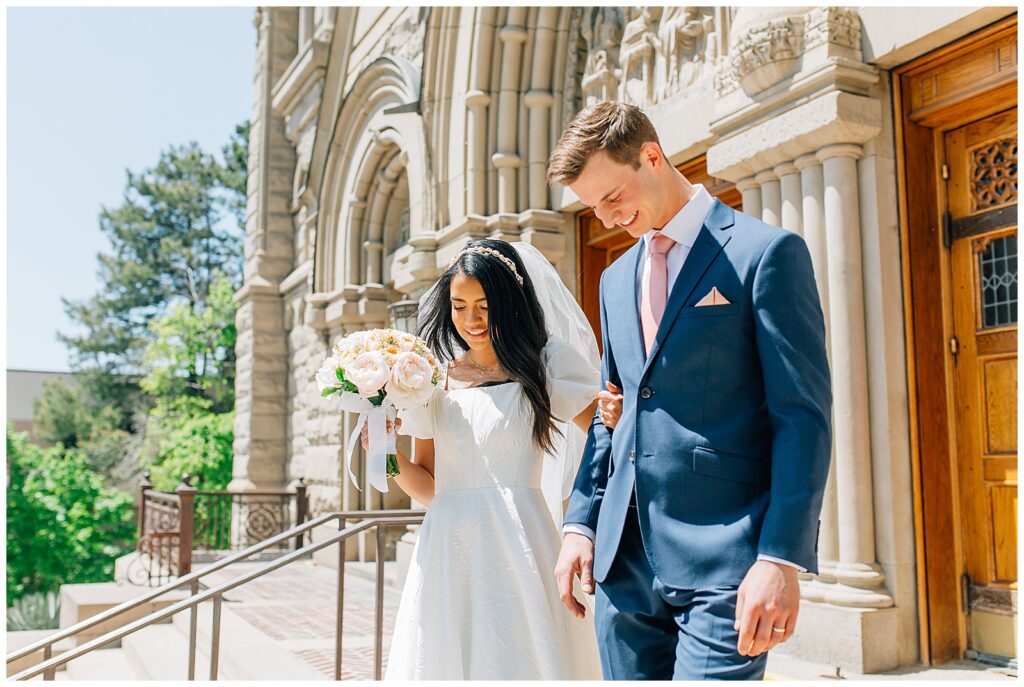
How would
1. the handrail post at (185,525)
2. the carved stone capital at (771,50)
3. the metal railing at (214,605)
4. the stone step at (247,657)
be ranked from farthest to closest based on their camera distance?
the handrail post at (185,525)
the stone step at (247,657)
the carved stone capital at (771,50)
the metal railing at (214,605)

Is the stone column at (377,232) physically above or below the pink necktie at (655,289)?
above

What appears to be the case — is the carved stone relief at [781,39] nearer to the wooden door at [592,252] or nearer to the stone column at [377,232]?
the wooden door at [592,252]

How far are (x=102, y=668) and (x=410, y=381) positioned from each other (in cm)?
607

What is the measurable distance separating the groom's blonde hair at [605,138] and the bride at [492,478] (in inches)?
43.1

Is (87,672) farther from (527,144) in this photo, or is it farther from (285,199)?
(285,199)

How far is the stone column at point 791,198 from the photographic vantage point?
4816mm

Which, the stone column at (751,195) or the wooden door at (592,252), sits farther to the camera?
the wooden door at (592,252)

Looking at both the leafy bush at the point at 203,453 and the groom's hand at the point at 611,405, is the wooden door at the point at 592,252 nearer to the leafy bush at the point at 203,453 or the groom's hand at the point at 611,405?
the groom's hand at the point at 611,405

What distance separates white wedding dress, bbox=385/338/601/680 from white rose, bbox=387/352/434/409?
0.80ft

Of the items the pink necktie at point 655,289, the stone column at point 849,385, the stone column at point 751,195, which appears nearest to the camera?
the pink necktie at point 655,289

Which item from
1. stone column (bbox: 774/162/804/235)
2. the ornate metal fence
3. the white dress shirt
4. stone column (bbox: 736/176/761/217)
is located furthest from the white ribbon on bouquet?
the ornate metal fence

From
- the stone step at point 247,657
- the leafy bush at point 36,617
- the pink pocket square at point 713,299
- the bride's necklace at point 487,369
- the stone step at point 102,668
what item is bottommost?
the leafy bush at point 36,617

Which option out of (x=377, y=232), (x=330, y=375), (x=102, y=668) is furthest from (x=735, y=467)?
(x=377, y=232)

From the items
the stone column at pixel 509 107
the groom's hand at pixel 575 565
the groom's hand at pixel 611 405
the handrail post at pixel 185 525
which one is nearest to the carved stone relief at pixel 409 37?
the stone column at pixel 509 107
